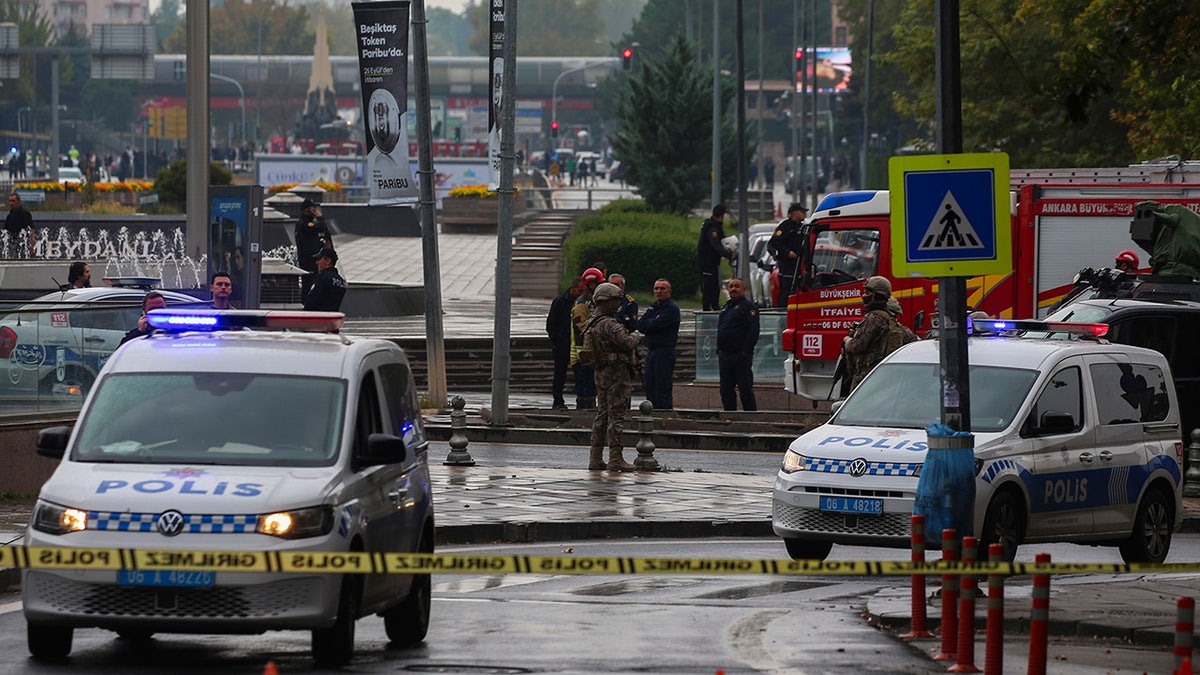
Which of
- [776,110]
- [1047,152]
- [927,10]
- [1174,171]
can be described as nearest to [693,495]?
[1174,171]

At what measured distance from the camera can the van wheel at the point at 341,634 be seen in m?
9.27

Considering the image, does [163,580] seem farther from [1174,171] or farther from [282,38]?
[282,38]

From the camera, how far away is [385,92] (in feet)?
88.3

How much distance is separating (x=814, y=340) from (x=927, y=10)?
25203 mm

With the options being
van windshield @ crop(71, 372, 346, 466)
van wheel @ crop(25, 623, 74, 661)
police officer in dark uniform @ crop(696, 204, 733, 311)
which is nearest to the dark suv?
van windshield @ crop(71, 372, 346, 466)

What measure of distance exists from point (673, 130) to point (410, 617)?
1992 inches

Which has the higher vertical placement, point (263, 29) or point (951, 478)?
point (263, 29)

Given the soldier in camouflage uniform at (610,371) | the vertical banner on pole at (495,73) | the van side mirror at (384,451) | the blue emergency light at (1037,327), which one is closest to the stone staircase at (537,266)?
the vertical banner on pole at (495,73)

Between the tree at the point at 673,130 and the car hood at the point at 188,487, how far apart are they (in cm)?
5076

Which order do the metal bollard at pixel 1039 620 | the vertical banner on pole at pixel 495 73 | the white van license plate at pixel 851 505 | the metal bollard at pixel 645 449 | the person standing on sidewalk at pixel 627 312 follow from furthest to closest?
the vertical banner on pole at pixel 495 73
the person standing on sidewalk at pixel 627 312
the metal bollard at pixel 645 449
the white van license plate at pixel 851 505
the metal bollard at pixel 1039 620

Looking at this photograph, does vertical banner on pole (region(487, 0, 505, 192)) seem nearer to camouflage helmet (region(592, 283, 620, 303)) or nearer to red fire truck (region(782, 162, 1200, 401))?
red fire truck (region(782, 162, 1200, 401))

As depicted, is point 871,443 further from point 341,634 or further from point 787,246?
point 787,246

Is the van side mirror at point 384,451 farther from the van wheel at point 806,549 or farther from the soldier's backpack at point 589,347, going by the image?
the soldier's backpack at point 589,347

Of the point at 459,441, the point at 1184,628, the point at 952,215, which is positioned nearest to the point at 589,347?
the point at 459,441
